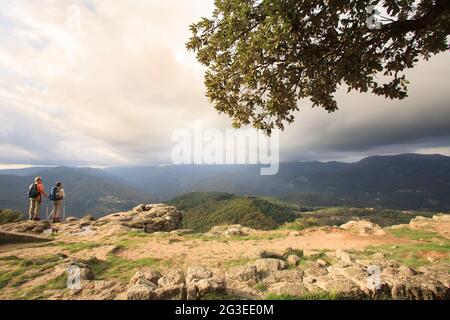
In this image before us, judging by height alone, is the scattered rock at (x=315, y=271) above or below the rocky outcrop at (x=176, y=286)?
below

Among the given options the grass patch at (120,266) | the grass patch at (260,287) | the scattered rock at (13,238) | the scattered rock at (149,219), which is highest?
the grass patch at (260,287)

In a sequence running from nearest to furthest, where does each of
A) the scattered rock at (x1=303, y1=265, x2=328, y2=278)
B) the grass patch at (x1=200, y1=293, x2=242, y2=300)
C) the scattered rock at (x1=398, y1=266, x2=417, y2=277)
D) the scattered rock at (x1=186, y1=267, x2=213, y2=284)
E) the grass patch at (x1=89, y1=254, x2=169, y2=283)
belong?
the grass patch at (x1=200, y1=293, x2=242, y2=300) → the scattered rock at (x1=186, y1=267, x2=213, y2=284) → the scattered rock at (x1=398, y1=266, x2=417, y2=277) → the scattered rock at (x1=303, y1=265, x2=328, y2=278) → the grass patch at (x1=89, y1=254, x2=169, y2=283)

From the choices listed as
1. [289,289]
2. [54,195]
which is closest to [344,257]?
[289,289]

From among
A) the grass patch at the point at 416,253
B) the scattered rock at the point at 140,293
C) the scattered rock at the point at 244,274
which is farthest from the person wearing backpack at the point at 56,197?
the grass patch at the point at 416,253

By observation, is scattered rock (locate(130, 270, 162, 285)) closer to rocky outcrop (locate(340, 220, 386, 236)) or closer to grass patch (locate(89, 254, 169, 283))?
grass patch (locate(89, 254, 169, 283))

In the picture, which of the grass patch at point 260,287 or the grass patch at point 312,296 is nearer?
the grass patch at point 312,296

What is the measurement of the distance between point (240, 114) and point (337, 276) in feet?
25.9

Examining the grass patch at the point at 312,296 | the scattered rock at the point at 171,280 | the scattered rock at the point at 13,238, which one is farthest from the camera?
the scattered rock at the point at 13,238

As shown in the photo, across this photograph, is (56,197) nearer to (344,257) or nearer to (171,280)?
(171,280)

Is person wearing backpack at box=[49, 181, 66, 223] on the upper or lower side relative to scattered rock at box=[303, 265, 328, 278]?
upper

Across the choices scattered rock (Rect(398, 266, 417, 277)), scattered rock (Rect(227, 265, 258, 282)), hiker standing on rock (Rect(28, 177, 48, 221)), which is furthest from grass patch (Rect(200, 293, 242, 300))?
hiker standing on rock (Rect(28, 177, 48, 221))

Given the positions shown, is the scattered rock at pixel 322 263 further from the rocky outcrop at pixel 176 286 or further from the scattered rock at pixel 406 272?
the rocky outcrop at pixel 176 286
